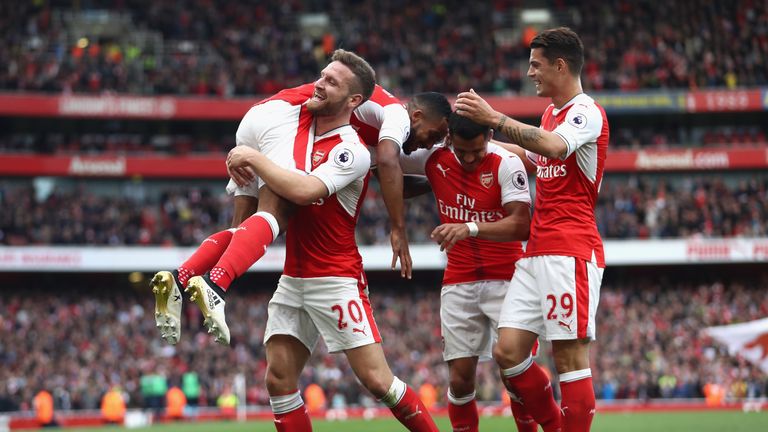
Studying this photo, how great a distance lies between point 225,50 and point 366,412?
63.1 feet

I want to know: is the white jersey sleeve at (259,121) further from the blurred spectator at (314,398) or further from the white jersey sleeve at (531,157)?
the blurred spectator at (314,398)

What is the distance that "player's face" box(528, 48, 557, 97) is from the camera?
6.62 metres

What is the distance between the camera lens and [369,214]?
3466 centimetres

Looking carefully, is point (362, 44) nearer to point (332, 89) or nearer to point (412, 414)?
point (332, 89)

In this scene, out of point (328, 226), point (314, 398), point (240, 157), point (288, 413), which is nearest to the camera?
point (240, 157)

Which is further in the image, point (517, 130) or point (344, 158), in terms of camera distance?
point (344, 158)

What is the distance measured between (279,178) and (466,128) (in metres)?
1.49

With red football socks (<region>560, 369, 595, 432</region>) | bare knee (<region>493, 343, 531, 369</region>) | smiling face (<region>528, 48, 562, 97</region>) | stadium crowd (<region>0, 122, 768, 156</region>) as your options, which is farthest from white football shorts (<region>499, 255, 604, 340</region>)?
stadium crowd (<region>0, 122, 768, 156</region>)

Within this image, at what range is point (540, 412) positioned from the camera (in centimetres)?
698

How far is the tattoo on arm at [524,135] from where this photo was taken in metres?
6.18

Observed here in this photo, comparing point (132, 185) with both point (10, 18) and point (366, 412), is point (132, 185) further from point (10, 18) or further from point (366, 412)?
point (366, 412)

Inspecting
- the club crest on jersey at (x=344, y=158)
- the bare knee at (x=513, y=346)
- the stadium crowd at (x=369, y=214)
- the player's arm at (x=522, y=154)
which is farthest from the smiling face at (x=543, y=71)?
the stadium crowd at (x=369, y=214)

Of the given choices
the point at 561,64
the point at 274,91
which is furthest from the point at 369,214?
the point at 561,64

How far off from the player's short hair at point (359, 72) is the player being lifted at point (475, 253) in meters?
0.69
